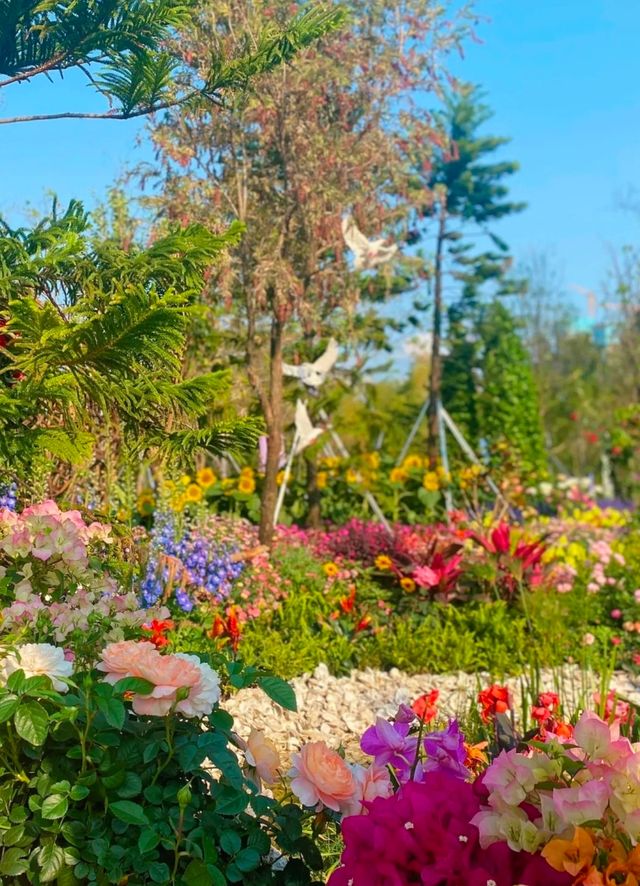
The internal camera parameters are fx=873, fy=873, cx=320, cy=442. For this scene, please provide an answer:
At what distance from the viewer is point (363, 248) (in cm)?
573

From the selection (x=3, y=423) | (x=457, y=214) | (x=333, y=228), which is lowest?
(x=3, y=423)

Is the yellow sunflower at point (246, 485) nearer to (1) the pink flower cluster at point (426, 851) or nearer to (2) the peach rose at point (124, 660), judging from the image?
(2) the peach rose at point (124, 660)

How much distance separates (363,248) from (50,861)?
4.63 m

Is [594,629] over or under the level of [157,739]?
under

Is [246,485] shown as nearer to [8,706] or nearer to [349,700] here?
[349,700]

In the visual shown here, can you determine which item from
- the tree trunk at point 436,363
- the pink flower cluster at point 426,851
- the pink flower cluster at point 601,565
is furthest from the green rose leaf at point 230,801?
the tree trunk at point 436,363

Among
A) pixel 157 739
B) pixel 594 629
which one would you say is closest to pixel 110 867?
pixel 157 739

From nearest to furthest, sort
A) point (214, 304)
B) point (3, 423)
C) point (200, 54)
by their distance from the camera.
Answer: point (3, 423), point (200, 54), point (214, 304)

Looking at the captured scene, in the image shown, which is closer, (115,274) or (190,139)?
(115,274)

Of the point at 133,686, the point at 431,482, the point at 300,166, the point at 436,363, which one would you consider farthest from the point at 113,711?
the point at 436,363

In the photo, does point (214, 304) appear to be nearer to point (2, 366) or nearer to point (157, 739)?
point (2, 366)

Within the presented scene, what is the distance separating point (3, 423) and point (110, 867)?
1220mm

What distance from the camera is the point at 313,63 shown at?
500 cm

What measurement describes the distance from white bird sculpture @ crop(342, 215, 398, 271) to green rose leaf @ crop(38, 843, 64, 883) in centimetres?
439
